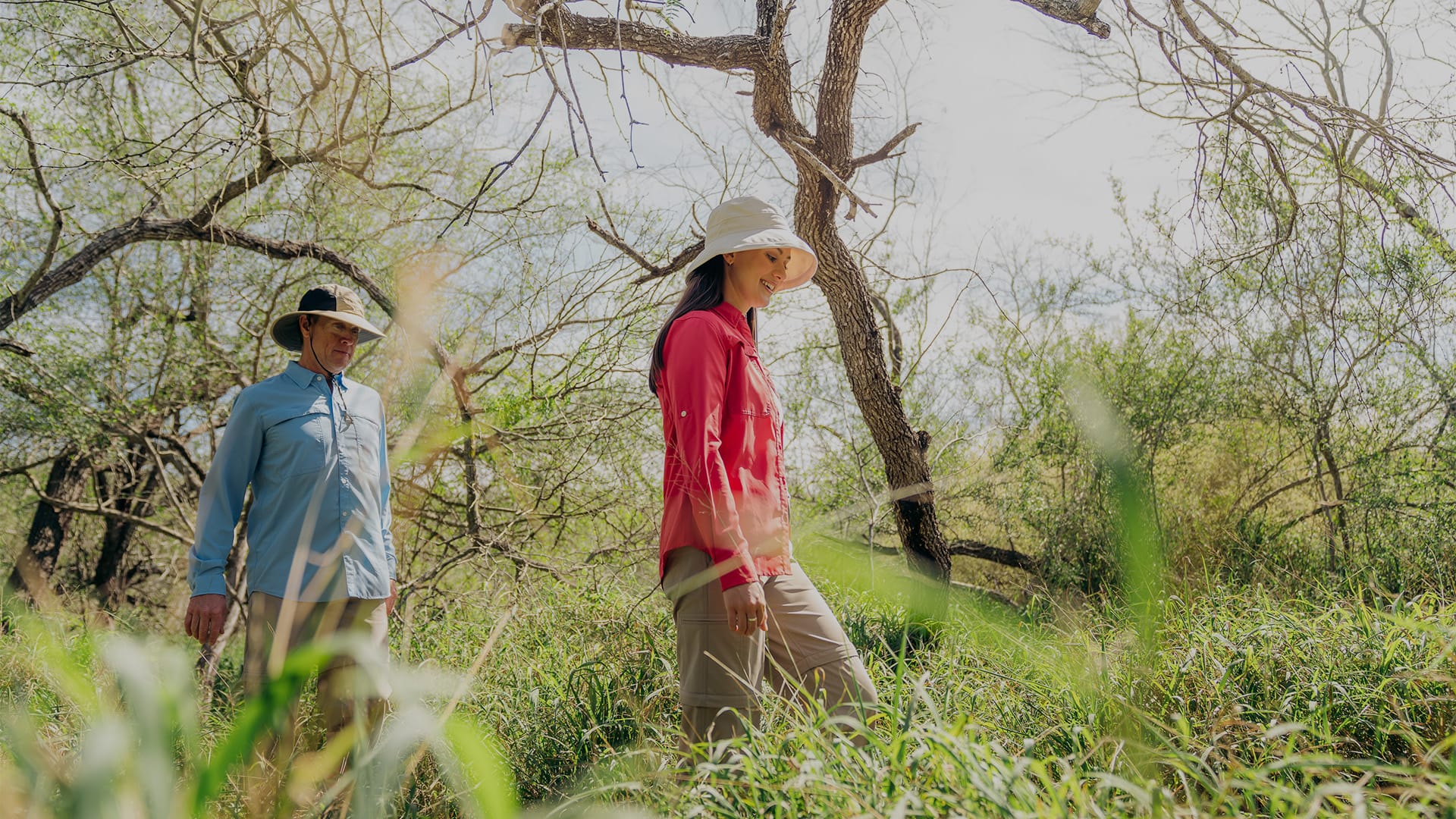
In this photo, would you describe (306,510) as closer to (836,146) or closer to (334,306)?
(334,306)

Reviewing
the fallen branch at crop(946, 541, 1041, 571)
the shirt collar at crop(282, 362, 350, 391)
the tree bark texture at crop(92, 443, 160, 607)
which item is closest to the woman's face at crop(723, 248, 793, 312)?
the shirt collar at crop(282, 362, 350, 391)

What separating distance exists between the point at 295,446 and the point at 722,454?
5.04 ft

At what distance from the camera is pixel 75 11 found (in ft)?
21.0

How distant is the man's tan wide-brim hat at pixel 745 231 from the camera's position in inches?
99.5

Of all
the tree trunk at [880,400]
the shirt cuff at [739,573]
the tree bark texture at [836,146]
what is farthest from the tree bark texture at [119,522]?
the shirt cuff at [739,573]

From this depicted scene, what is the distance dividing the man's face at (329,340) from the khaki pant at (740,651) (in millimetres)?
1603

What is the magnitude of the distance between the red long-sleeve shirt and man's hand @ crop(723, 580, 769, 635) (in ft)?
0.06

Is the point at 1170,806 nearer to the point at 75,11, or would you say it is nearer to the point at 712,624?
the point at 712,624

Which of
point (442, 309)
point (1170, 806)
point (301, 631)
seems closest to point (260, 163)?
point (442, 309)

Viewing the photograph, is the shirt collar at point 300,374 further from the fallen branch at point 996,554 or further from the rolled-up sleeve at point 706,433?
the fallen branch at point 996,554

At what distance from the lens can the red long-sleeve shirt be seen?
2.21 meters

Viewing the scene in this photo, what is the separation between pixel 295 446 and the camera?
2955 mm

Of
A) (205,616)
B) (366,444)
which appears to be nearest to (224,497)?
(205,616)

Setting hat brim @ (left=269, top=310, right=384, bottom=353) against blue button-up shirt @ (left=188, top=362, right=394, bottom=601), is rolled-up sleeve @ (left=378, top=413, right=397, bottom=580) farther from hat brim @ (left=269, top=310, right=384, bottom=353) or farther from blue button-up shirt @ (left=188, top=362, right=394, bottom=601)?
hat brim @ (left=269, top=310, right=384, bottom=353)
